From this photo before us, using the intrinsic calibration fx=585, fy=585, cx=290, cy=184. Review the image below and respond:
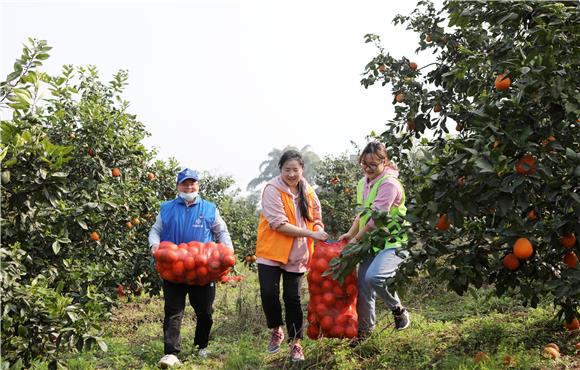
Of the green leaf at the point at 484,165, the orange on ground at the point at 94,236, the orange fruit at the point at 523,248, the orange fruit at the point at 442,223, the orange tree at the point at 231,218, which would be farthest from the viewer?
the orange tree at the point at 231,218

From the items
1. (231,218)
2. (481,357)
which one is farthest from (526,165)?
(231,218)

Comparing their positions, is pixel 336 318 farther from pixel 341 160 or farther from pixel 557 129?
pixel 341 160

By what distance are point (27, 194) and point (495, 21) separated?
8.69 feet

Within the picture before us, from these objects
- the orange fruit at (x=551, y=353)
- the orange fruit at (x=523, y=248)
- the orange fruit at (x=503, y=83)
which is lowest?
the orange fruit at (x=551, y=353)

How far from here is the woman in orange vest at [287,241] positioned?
4117 millimetres

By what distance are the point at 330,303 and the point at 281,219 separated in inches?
26.2

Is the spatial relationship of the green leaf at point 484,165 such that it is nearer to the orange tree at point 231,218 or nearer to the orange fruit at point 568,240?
the orange fruit at point 568,240

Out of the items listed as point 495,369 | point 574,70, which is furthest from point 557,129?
point 495,369

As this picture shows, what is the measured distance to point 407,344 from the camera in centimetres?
420

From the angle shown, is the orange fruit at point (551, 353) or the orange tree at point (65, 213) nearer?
the orange tree at point (65, 213)

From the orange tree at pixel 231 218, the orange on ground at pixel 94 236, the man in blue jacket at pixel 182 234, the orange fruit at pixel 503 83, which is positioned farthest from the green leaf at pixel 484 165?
the orange tree at pixel 231 218

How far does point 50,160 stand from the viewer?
3.02 metres

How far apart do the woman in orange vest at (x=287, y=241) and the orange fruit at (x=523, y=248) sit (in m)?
1.55

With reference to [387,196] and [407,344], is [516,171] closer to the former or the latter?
[387,196]
